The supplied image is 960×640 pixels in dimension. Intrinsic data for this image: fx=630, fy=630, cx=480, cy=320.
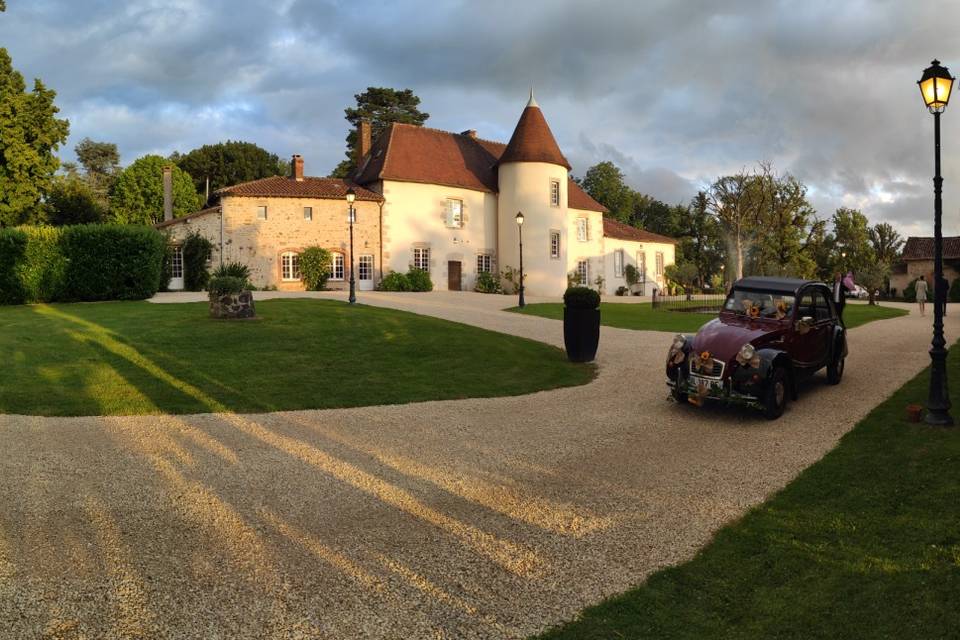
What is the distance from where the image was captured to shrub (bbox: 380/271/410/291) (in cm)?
3441

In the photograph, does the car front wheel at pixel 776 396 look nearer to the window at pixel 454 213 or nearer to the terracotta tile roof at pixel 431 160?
the terracotta tile roof at pixel 431 160

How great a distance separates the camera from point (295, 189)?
33812mm

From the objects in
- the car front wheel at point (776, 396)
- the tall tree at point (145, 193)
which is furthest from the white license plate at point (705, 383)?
the tall tree at point (145, 193)

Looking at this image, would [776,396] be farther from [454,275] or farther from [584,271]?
[584,271]

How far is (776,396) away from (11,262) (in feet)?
82.0

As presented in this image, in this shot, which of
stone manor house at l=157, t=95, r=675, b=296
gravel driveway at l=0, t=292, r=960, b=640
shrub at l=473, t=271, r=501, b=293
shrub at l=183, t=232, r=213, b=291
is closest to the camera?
gravel driveway at l=0, t=292, r=960, b=640

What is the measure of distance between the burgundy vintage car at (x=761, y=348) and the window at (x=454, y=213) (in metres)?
28.2

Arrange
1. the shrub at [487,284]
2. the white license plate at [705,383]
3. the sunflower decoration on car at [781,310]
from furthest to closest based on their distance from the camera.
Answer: the shrub at [487,284] < the sunflower decoration on car at [781,310] < the white license plate at [705,383]

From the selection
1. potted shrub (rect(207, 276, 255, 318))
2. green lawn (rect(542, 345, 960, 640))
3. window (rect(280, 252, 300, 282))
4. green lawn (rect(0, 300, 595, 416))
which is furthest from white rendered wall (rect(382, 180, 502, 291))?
green lawn (rect(542, 345, 960, 640))

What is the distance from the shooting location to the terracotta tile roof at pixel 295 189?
3260 cm

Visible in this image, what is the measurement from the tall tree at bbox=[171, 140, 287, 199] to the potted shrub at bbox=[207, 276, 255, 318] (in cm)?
4372

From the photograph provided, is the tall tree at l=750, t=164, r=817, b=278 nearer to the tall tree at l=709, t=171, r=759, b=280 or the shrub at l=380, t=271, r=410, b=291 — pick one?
the tall tree at l=709, t=171, r=759, b=280

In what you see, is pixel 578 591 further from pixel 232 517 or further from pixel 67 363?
pixel 67 363

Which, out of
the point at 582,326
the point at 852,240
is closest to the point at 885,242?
the point at 852,240
